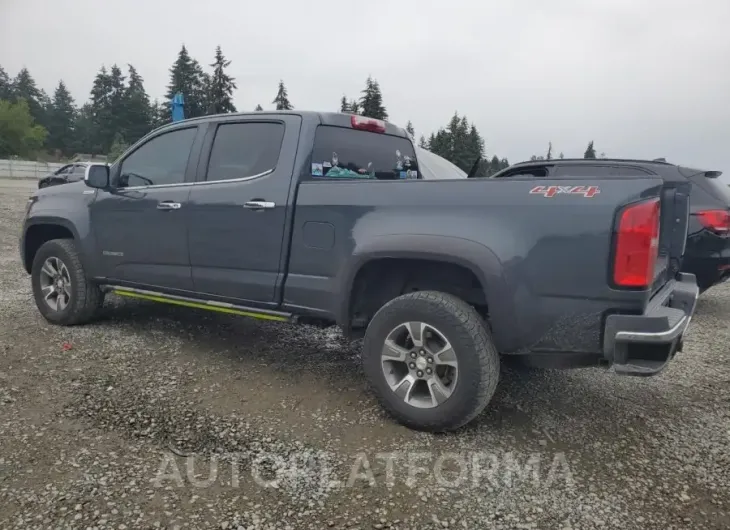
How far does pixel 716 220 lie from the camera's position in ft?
17.4

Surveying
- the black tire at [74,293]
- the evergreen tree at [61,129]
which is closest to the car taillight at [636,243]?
the black tire at [74,293]

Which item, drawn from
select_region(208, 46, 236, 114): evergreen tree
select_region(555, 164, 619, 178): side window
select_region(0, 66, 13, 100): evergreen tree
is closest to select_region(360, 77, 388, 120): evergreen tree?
select_region(208, 46, 236, 114): evergreen tree

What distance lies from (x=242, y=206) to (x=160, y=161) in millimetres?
1246

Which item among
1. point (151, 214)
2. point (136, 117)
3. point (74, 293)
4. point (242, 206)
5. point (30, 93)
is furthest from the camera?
point (30, 93)

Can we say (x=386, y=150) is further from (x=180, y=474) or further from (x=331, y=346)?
(x=180, y=474)

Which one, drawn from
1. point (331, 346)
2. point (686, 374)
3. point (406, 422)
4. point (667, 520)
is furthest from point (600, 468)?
point (331, 346)

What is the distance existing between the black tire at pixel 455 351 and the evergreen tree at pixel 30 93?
363 ft

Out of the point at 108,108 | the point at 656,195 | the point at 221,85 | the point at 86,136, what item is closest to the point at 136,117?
the point at 108,108

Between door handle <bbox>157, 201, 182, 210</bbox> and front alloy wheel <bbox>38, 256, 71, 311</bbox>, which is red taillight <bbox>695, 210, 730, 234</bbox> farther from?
front alloy wheel <bbox>38, 256, 71, 311</bbox>

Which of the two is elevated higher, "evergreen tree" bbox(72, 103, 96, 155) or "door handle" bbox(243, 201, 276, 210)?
"evergreen tree" bbox(72, 103, 96, 155)

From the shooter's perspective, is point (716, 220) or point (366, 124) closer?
point (366, 124)

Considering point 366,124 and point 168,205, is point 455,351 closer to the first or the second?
point 366,124

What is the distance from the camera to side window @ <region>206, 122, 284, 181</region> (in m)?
3.69

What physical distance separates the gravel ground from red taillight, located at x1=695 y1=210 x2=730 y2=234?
1619 mm
